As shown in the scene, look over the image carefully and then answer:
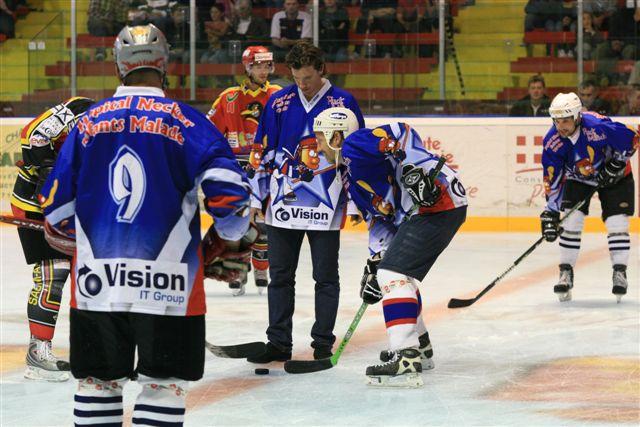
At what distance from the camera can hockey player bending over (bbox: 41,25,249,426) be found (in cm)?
252

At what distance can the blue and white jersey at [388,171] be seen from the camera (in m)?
4.04

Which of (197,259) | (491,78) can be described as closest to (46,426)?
(197,259)

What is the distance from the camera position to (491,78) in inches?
385

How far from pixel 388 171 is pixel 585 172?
7.52 feet

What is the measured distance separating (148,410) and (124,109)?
2.12 feet

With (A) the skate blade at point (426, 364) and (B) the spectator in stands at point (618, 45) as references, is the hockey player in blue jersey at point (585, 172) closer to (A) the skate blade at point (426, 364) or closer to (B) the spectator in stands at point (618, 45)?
(A) the skate blade at point (426, 364)

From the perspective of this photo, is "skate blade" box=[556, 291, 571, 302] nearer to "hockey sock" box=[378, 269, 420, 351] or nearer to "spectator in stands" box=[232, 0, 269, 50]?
"hockey sock" box=[378, 269, 420, 351]

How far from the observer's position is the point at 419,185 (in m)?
3.99

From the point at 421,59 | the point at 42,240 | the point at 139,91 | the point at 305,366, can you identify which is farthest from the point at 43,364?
the point at 421,59

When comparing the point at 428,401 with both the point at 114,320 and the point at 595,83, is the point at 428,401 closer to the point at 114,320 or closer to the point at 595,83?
the point at 114,320

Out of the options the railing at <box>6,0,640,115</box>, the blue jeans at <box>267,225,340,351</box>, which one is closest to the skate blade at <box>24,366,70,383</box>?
the blue jeans at <box>267,225,340,351</box>

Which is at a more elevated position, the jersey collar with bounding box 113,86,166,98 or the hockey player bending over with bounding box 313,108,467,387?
the jersey collar with bounding box 113,86,166,98

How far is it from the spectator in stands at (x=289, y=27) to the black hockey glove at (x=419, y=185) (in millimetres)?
6066

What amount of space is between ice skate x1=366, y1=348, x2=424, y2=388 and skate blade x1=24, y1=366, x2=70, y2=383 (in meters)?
1.12
